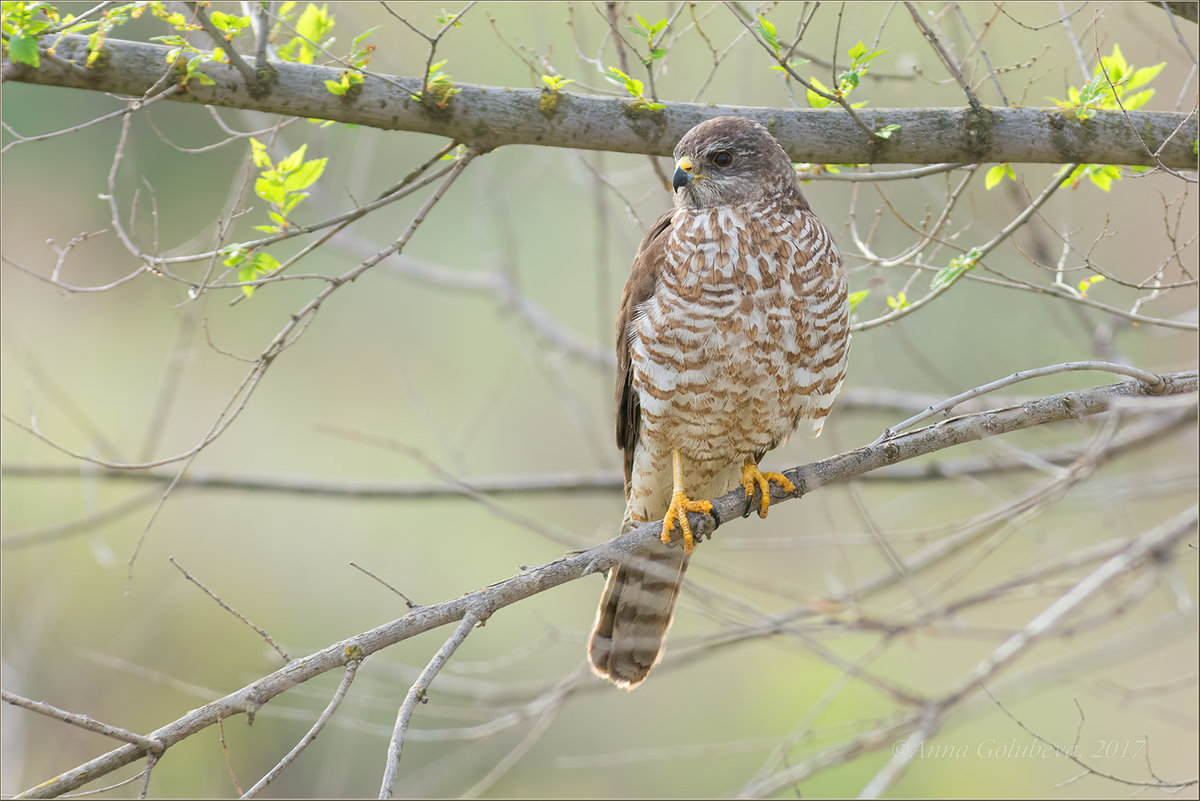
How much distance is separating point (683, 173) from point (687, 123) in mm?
156

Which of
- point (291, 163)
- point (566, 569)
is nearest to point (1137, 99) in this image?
point (566, 569)

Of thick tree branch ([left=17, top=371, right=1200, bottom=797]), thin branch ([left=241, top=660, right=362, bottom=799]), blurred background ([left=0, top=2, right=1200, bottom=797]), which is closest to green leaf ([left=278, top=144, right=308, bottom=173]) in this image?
thick tree branch ([left=17, top=371, right=1200, bottom=797])

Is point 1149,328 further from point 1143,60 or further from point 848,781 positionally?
point 848,781

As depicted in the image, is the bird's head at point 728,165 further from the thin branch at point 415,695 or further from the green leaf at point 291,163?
the thin branch at point 415,695

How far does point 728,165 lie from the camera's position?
3518 millimetres

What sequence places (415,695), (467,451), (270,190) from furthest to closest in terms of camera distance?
(467,451)
(270,190)
(415,695)

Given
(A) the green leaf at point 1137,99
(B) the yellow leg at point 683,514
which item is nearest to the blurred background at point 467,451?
(B) the yellow leg at point 683,514

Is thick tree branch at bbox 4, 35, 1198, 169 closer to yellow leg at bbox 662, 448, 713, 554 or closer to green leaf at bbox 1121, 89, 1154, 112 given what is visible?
green leaf at bbox 1121, 89, 1154, 112

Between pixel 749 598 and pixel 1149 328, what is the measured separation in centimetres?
497

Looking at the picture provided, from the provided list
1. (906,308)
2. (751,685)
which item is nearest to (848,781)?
(751,685)

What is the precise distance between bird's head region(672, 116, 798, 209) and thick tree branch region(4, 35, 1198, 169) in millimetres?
67

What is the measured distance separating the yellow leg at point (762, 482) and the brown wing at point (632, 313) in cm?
44

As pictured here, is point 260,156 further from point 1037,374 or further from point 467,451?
point 467,451

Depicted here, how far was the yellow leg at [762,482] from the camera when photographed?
11.7 ft
